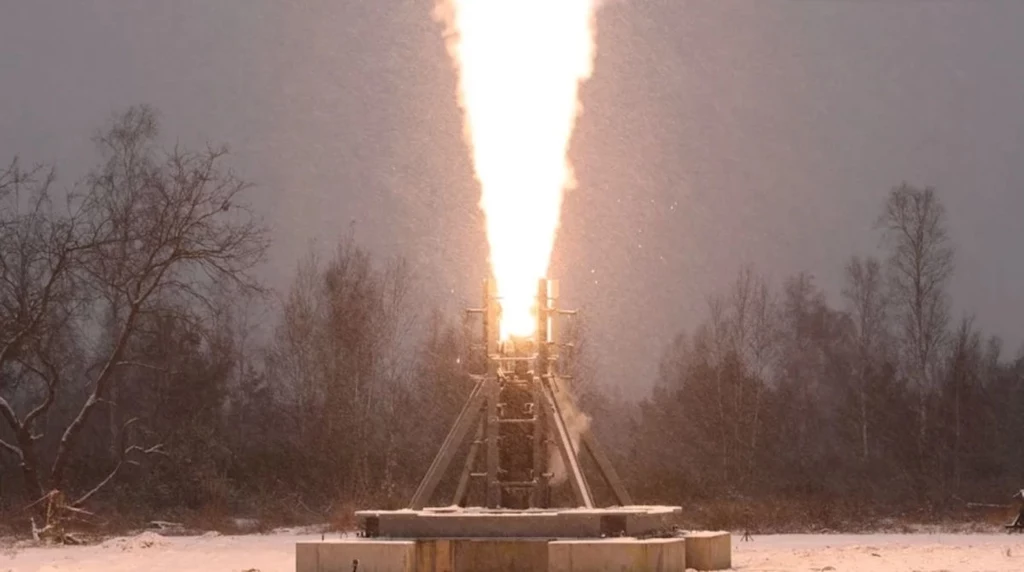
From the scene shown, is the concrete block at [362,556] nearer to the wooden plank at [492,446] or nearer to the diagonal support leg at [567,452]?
the wooden plank at [492,446]

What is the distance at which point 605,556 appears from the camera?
53.3 ft

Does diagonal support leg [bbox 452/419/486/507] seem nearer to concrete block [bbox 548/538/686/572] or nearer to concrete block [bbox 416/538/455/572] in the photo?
concrete block [bbox 416/538/455/572]

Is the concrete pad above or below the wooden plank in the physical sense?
below

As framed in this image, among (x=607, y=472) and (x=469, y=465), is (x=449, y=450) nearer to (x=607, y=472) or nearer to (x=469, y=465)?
(x=469, y=465)

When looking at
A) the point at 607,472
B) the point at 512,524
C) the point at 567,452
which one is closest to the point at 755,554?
the point at 607,472

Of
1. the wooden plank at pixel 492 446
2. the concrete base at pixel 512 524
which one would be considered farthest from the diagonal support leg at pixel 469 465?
the concrete base at pixel 512 524

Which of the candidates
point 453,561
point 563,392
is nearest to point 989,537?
point 563,392

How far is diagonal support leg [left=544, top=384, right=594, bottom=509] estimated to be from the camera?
18266mm

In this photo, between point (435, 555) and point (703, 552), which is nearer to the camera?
point (435, 555)

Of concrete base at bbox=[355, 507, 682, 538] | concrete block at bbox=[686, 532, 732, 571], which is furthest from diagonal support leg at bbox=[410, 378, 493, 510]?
concrete block at bbox=[686, 532, 732, 571]

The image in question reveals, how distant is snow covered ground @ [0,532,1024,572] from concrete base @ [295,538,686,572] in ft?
7.69

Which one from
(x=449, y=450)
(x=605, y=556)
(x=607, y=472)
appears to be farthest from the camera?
(x=607, y=472)

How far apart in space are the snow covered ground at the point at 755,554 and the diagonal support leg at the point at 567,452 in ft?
8.46

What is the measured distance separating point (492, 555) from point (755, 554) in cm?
639
